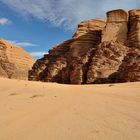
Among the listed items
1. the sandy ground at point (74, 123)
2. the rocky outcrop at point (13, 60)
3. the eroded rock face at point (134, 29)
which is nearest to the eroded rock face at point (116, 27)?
the eroded rock face at point (134, 29)

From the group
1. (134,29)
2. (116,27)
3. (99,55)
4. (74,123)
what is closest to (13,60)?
(116,27)

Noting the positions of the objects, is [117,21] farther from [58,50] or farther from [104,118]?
[104,118]

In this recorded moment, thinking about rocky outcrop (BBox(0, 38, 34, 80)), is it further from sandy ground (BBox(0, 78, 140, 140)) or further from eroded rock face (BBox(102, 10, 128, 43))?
sandy ground (BBox(0, 78, 140, 140))

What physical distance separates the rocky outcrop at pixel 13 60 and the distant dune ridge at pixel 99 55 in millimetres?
36147

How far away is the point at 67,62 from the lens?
31234mm

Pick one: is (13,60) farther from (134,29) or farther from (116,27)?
(134,29)

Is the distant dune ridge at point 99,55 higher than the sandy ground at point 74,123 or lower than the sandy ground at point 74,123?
higher

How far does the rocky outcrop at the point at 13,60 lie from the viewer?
249 ft

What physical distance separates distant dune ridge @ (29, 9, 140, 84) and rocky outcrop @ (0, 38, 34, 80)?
1423 inches

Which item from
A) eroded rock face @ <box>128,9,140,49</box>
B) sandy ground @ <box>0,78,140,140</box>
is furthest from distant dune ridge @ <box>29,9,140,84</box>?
sandy ground @ <box>0,78,140,140</box>

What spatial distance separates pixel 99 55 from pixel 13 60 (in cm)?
6922

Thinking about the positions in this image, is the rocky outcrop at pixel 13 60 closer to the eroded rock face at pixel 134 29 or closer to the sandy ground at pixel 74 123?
the eroded rock face at pixel 134 29

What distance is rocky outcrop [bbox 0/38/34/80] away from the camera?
249 ft

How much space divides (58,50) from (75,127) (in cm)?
3519
